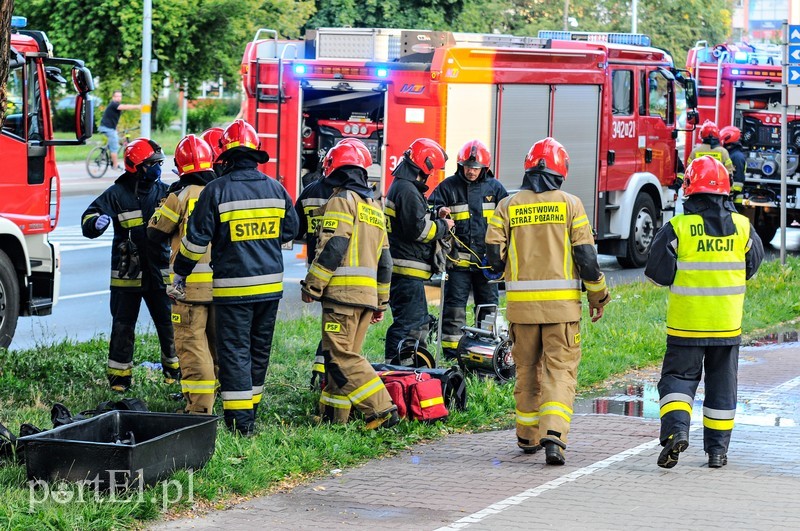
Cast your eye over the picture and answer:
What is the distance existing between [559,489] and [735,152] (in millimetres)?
12041

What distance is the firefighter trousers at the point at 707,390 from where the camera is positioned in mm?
7297

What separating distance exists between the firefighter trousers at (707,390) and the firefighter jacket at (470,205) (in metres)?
2.78

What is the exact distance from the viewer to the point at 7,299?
10766 mm

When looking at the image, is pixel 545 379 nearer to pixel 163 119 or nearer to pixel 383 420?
pixel 383 420

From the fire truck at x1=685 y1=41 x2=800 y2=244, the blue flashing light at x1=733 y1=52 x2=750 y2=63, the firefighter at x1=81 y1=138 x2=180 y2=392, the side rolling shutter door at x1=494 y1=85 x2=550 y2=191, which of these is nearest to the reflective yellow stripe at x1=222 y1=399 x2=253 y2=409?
the firefighter at x1=81 y1=138 x2=180 y2=392

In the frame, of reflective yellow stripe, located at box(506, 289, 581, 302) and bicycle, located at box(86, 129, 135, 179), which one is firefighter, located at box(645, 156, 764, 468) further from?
bicycle, located at box(86, 129, 135, 179)

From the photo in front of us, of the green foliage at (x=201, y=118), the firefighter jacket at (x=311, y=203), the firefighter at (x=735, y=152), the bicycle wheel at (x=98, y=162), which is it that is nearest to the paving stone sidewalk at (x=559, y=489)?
the firefighter jacket at (x=311, y=203)

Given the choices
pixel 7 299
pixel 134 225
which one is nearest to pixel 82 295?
pixel 7 299

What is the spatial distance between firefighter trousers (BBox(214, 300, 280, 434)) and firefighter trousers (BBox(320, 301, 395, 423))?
36 centimetres

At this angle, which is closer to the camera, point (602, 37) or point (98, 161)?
point (602, 37)

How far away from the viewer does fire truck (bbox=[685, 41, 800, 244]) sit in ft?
62.6

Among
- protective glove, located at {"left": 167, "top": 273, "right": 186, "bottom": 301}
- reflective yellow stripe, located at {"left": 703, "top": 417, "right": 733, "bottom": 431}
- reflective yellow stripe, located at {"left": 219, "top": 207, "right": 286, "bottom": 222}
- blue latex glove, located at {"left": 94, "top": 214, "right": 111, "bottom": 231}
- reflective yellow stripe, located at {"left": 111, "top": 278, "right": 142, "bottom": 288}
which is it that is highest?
reflective yellow stripe, located at {"left": 219, "top": 207, "right": 286, "bottom": 222}

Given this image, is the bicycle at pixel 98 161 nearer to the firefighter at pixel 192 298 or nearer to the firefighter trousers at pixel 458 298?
the firefighter trousers at pixel 458 298

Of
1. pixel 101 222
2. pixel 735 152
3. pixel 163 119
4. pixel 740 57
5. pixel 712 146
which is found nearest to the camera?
pixel 101 222
